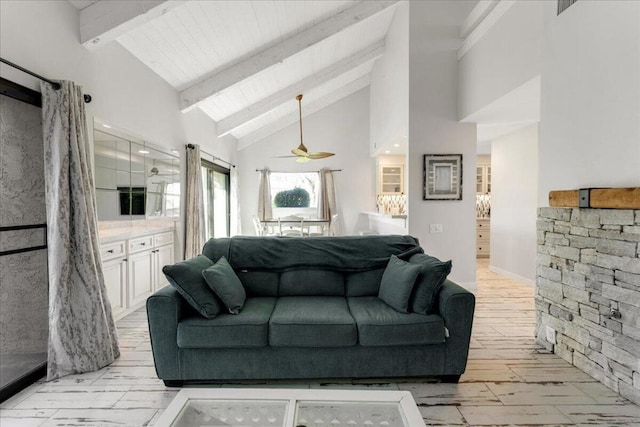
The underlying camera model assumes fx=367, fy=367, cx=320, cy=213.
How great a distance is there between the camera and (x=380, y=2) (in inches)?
194

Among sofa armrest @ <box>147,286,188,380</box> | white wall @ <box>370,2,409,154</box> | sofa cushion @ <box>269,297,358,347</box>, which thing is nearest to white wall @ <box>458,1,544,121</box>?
white wall @ <box>370,2,409,154</box>

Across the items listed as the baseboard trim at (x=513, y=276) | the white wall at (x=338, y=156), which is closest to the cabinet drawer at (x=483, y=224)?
the baseboard trim at (x=513, y=276)

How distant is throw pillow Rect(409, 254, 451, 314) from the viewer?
2.44m

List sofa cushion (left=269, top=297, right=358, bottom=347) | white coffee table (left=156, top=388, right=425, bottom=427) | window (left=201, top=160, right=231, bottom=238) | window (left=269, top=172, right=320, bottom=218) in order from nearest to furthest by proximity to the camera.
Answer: white coffee table (left=156, top=388, right=425, bottom=427) → sofa cushion (left=269, top=297, right=358, bottom=347) → window (left=201, top=160, right=231, bottom=238) → window (left=269, top=172, right=320, bottom=218)

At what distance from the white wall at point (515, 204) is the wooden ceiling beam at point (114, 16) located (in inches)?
199

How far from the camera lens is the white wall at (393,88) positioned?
204 inches

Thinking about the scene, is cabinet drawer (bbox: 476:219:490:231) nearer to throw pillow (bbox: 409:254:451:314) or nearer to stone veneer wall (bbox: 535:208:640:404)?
stone veneer wall (bbox: 535:208:640:404)

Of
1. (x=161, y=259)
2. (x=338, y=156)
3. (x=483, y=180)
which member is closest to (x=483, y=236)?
(x=483, y=180)

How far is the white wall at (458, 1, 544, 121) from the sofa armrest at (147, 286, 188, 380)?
3584 millimetres

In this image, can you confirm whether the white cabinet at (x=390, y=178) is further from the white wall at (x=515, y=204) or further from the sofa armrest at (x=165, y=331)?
the sofa armrest at (x=165, y=331)

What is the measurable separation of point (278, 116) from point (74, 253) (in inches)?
239

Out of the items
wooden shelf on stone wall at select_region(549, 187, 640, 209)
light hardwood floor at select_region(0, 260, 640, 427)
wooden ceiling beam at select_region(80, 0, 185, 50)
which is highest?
wooden ceiling beam at select_region(80, 0, 185, 50)

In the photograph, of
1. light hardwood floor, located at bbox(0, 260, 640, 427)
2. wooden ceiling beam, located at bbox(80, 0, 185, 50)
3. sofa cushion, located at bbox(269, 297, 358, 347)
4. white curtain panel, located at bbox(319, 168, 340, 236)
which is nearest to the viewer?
light hardwood floor, located at bbox(0, 260, 640, 427)

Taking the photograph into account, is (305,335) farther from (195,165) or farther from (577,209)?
(195,165)
